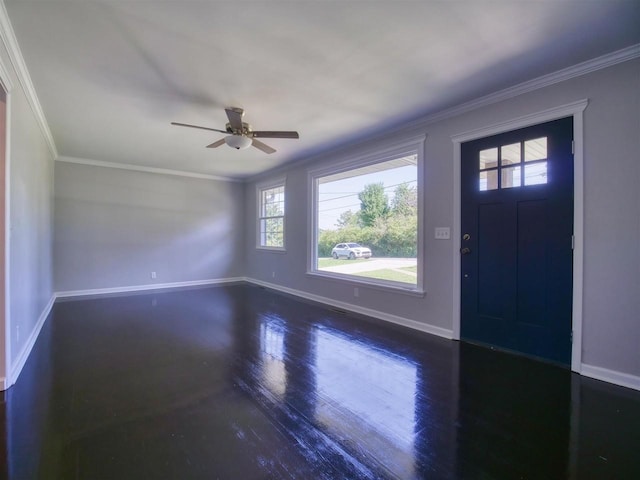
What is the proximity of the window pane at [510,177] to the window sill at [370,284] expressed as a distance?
1.50 meters

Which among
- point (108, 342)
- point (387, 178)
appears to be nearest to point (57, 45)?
point (108, 342)

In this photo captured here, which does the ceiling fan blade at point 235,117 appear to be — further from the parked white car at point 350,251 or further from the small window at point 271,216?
the small window at point 271,216

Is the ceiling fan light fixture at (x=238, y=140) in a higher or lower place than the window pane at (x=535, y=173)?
higher

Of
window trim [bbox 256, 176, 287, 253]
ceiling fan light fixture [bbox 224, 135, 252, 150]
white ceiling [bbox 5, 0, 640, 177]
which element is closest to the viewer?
white ceiling [bbox 5, 0, 640, 177]

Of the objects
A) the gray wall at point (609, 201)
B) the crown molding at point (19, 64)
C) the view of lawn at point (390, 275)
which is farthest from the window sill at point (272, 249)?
the gray wall at point (609, 201)

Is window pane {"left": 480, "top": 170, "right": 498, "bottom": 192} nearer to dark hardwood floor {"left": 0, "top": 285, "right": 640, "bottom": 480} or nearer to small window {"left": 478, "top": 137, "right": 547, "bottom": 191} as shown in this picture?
small window {"left": 478, "top": 137, "right": 547, "bottom": 191}

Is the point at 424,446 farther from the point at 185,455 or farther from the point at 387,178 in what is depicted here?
the point at 387,178

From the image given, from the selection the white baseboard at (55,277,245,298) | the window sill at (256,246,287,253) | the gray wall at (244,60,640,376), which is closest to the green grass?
the window sill at (256,246,287,253)

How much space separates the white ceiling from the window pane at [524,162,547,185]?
79 cm

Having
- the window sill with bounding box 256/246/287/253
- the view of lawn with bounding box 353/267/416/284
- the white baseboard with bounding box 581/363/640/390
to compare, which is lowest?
the white baseboard with bounding box 581/363/640/390

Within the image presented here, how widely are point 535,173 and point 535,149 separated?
0.23 metres

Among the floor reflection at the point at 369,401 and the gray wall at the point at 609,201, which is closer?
the floor reflection at the point at 369,401

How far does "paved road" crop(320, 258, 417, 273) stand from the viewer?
3.97 metres

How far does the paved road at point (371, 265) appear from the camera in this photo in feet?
13.0
